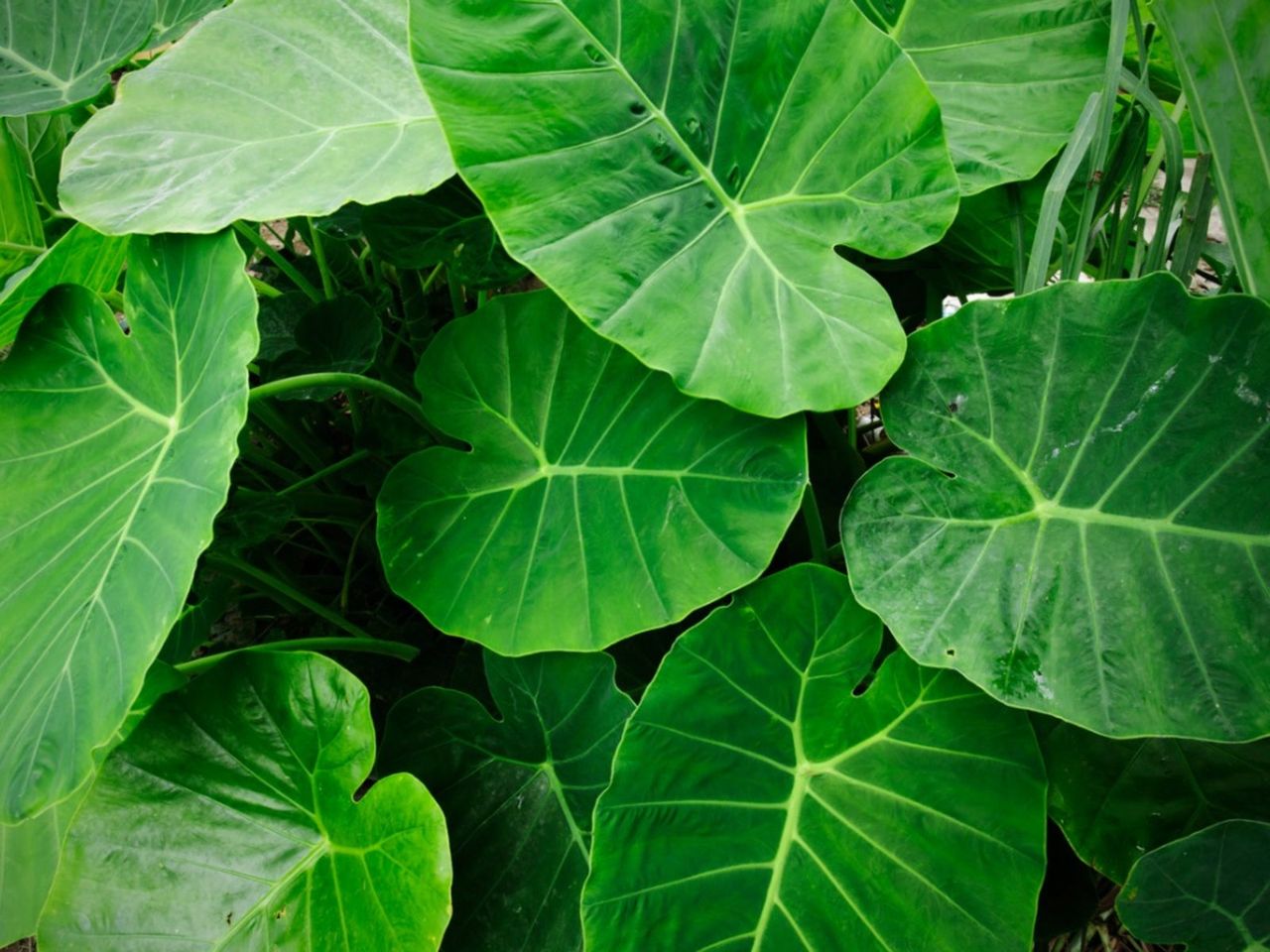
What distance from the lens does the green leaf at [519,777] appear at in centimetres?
97

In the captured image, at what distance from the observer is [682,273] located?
870 millimetres

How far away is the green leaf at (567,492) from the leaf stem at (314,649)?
0.69ft

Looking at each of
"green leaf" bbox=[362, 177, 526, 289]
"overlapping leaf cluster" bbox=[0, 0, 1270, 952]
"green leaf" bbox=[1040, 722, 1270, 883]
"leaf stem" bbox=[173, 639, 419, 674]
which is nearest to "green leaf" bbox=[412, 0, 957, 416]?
"overlapping leaf cluster" bbox=[0, 0, 1270, 952]

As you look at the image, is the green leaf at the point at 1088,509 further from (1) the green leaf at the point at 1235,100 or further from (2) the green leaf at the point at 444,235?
(2) the green leaf at the point at 444,235

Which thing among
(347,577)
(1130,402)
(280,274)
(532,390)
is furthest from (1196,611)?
(280,274)

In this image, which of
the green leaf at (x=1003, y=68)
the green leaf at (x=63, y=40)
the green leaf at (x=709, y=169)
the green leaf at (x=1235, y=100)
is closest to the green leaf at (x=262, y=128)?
the green leaf at (x=709, y=169)

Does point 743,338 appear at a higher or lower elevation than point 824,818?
higher

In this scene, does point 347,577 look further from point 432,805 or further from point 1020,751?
point 1020,751

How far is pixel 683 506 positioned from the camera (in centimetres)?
96

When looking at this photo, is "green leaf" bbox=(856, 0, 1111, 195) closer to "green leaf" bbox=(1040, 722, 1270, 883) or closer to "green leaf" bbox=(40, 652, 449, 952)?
"green leaf" bbox=(1040, 722, 1270, 883)

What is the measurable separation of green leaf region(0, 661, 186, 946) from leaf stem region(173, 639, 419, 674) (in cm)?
9

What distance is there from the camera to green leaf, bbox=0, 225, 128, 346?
1.01 meters

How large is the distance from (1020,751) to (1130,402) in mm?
367

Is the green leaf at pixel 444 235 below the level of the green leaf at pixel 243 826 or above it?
above
